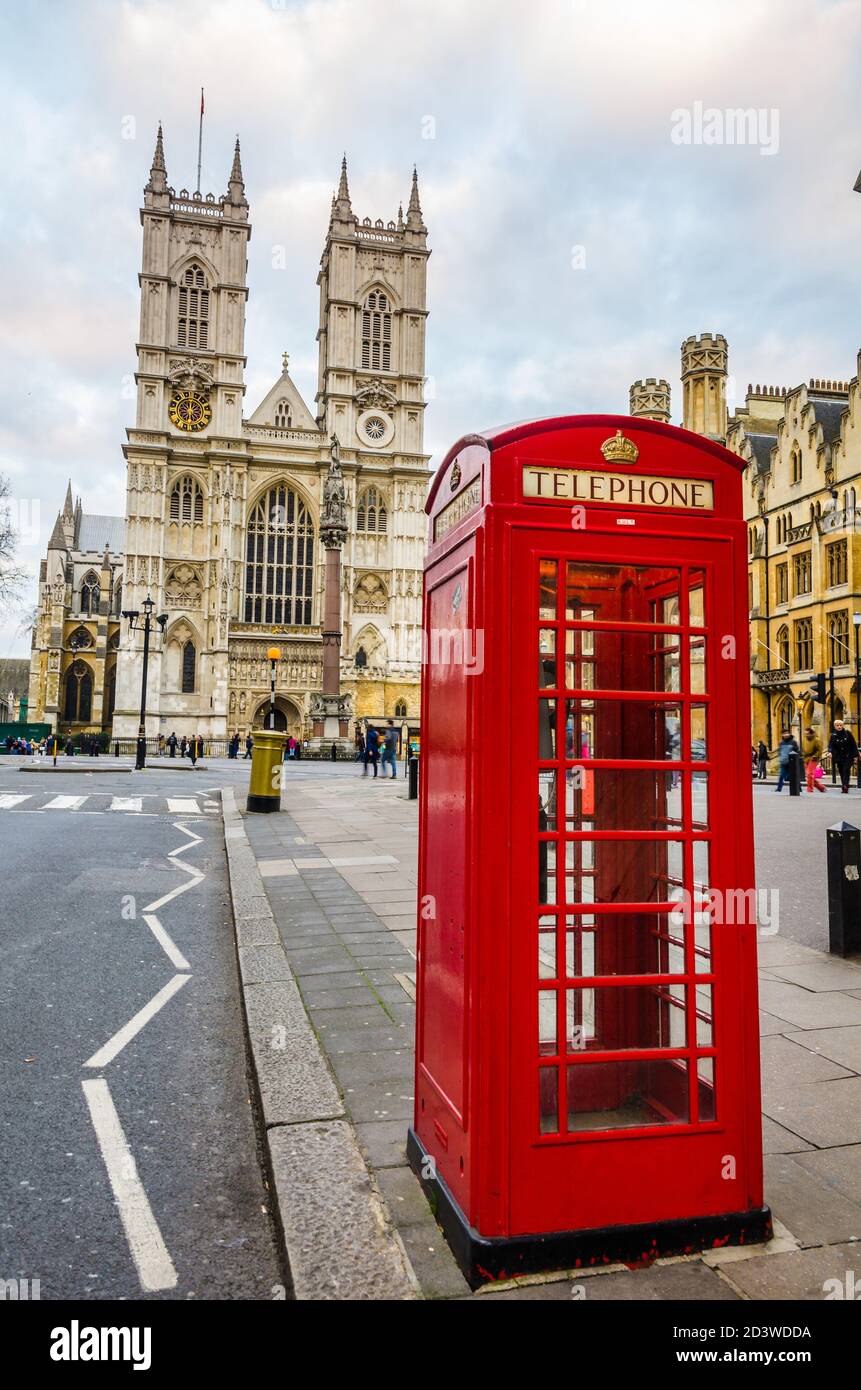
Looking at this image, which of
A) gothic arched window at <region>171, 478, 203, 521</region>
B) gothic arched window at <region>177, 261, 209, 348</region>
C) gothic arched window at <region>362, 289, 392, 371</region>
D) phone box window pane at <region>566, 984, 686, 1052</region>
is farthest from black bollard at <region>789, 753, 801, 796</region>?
gothic arched window at <region>177, 261, 209, 348</region>

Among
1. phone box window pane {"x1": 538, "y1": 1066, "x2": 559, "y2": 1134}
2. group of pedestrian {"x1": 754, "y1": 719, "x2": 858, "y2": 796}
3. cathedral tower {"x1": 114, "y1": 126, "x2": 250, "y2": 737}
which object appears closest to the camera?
phone box window pane {"x1": 538, "y1": 1066, "x2": 559, "y2": 1134}

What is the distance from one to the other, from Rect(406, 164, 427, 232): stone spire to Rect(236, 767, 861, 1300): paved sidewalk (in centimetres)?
6248

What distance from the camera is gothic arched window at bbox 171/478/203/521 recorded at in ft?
186

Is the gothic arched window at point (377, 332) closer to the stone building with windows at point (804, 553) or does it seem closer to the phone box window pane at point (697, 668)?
the stone building with windows at point (804, 553)

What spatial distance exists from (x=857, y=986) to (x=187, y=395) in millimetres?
58651

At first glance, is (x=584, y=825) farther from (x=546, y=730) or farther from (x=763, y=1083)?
(x=763, y=1083)

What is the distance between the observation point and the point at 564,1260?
7.29 feet

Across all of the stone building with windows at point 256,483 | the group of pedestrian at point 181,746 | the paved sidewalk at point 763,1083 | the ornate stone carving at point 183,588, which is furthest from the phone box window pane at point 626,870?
the ornate stone carving at point 183,588

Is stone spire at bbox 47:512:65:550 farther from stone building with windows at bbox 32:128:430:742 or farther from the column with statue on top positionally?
the column with statue on top

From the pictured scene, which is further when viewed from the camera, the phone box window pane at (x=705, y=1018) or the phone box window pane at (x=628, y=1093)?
the phone box window pane at (x=628, y=1093)

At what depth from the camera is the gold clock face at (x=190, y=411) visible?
5706 cm

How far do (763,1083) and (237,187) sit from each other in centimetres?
6681

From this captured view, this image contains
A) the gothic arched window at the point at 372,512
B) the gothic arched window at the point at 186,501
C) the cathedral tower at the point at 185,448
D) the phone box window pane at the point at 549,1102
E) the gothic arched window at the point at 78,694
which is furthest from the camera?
the gothic arched window at the point at 78,694

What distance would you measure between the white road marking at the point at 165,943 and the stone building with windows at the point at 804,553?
91.9 feet
